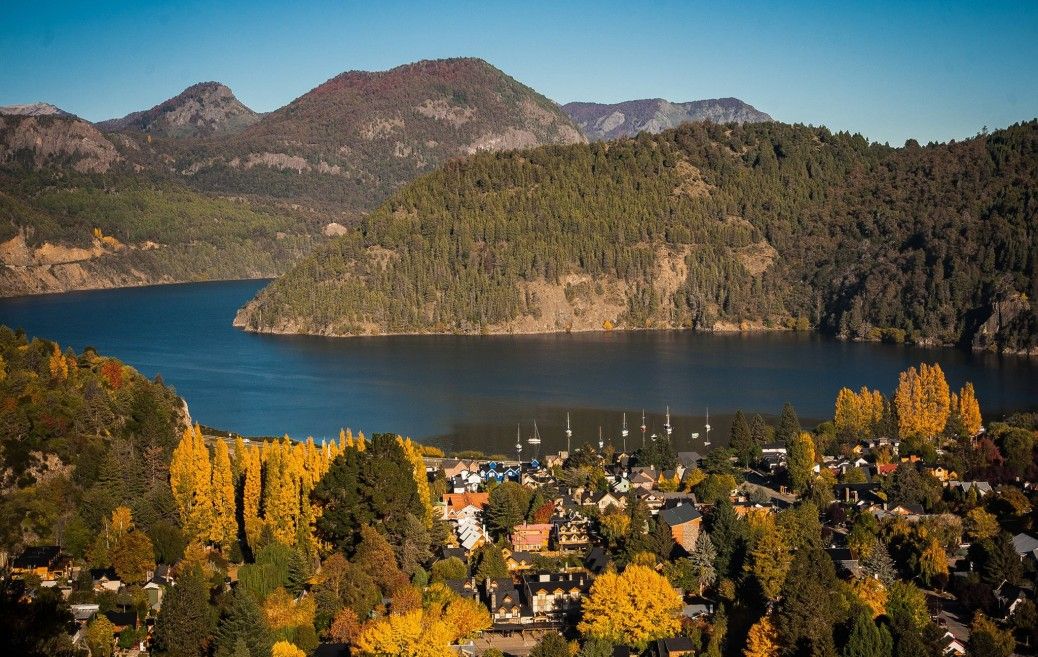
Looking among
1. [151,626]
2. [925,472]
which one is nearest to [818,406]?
[925,472]

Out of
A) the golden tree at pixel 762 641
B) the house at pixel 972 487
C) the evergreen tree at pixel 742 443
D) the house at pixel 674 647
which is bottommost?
the house at pixel 674 647

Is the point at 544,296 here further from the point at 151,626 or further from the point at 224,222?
the point at 224,222

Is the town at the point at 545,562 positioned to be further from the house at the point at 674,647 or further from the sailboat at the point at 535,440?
the sailboat at the point at 535,440

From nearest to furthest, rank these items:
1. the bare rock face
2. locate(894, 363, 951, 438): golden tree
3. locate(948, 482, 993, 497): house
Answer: locate(948, 482, 993, 497): house
locate(894, 363, 951, 438): golden tree
the bare rock face

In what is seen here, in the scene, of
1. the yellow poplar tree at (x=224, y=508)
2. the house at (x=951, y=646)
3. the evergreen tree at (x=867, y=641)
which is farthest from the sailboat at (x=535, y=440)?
the evergreen tree at (x=867, y=641)

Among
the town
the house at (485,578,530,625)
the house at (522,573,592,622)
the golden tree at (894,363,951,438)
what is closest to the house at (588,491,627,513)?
the town

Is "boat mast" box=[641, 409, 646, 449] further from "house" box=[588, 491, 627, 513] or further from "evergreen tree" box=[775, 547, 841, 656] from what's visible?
"evergreen tree" box=[775, 547, 841, 656]
